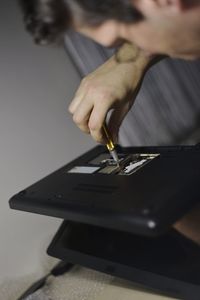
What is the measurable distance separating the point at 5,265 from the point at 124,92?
38 centimetres

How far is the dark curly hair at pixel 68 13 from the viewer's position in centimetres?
39

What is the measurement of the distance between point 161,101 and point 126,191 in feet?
1.34

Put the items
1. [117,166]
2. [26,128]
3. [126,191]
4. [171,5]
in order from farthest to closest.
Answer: [26,128] → [117,166] → [126,191] → [171,5]

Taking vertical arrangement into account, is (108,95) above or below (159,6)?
below

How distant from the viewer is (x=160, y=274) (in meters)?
0.56

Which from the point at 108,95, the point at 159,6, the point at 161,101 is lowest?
the point at 161,101

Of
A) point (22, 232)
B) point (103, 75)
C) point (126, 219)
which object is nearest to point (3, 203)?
point (22, 232)

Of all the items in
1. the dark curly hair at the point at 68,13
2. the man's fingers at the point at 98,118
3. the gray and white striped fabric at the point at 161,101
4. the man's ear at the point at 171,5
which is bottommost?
the gray and white striped fabric at the point at 161,101

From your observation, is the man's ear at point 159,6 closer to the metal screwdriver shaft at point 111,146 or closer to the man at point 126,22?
the man at point 126,22

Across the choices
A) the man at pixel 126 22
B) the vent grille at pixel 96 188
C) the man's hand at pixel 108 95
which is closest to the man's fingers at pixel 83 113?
the man's hand at pixel 108 95

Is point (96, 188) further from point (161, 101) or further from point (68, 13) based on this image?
point (161, 101)

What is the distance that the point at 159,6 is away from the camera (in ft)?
1.27

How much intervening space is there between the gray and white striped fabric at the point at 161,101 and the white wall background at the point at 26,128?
7 cm

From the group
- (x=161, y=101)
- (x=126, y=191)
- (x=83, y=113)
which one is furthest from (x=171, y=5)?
(x=161, y=101)
